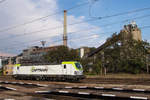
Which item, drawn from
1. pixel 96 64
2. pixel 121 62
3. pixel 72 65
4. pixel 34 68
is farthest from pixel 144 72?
pixel 34 68

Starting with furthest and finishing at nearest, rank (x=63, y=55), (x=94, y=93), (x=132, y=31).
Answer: (x=132, y=31) → (x=63, y=55) → (x=94, y=93)

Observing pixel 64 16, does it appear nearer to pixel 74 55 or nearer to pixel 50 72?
pixel 74 55

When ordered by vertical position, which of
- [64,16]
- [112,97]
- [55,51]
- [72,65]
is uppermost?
[64,16]

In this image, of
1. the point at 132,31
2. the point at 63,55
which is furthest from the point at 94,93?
the point at 132,31

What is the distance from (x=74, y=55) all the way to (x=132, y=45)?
502 inches

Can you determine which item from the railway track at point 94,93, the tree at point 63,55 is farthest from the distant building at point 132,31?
the railway track at point 94,93

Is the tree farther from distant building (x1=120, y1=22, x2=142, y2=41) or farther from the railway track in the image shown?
the railway track

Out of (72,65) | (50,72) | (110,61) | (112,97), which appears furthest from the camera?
(110,61)

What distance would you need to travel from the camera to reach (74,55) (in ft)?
124

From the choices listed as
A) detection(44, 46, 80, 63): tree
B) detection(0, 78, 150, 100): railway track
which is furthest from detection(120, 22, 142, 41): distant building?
detection(0, 78, 150, 100): railway track

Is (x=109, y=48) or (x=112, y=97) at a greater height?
(x=109, y=48)

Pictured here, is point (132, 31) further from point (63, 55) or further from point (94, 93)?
point (94, 93)

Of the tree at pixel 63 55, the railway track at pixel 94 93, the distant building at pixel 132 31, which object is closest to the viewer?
the railway track at pixel 94 93

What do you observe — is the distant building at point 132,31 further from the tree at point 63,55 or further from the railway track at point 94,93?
the railway track at point 94,93
